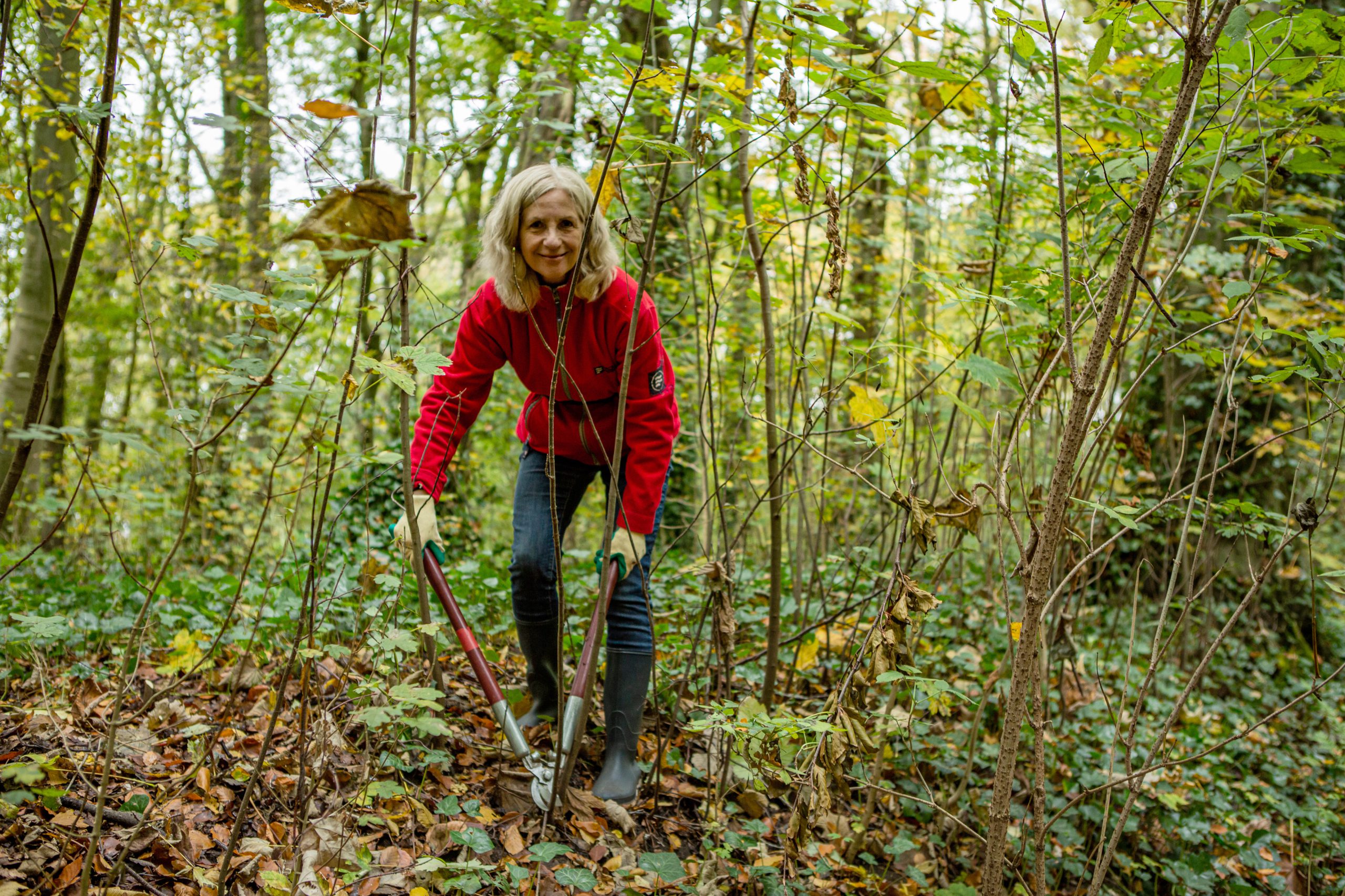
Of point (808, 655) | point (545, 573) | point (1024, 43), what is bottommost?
point (808, 655)

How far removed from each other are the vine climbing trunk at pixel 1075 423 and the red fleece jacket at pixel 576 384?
1.03m

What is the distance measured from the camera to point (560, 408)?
95.5 inches

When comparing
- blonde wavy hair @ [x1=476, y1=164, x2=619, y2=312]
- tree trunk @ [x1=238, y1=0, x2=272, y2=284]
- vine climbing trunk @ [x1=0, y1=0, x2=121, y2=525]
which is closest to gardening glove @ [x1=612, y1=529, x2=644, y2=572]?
blonde wavy hair @ [x1=476, y1=164, x2=619, y2=312]

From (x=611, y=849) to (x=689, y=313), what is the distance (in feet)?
14.1

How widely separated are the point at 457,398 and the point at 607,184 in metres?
0.74

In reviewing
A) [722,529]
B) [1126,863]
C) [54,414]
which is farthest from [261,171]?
[1126,863]

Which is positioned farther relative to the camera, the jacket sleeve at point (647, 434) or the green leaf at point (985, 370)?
the jacket sleeve at point (647, 434)

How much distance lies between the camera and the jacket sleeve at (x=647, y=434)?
2.27m

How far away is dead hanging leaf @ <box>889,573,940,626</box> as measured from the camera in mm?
1737

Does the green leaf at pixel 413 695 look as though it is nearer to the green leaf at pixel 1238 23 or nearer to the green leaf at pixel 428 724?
the green leaf at pixel 428 724

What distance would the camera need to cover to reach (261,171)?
7828mm

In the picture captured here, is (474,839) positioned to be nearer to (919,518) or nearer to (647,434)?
(647,434)

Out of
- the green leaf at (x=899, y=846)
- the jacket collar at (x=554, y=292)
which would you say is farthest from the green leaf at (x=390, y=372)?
the green leaf at (x=899, y=846)

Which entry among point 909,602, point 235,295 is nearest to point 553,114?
point 235,295
